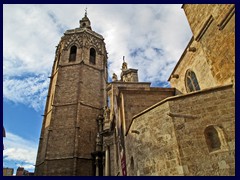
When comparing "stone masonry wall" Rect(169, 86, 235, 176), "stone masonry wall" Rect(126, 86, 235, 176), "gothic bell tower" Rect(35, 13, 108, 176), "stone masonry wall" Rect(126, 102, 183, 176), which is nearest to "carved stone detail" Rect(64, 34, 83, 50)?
"gothic bell tower" Rect(35, 13, 108, 176)

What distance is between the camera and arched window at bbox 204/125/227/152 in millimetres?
5197

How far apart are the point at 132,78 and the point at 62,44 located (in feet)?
33.3

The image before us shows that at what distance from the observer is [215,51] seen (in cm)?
633

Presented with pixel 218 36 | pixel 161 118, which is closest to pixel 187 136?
pixel 161 118

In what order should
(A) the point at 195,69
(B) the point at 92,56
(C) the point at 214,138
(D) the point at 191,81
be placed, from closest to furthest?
(C) the point at 214,138 → (A) the point at 195,69 → (D) the point at 191,81 → (B) the point at 92,56

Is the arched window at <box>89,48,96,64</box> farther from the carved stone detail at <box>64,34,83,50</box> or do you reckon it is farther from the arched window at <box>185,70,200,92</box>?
the arched window at <box>185,70,200,92</box>

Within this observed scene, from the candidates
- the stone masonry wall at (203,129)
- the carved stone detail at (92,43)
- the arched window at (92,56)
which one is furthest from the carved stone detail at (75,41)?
the stone masonry wall at (203,129)

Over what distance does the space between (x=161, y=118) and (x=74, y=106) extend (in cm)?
1287

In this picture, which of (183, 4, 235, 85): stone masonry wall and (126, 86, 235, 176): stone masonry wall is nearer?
(126, 86, 235, 176): stone masonry wall

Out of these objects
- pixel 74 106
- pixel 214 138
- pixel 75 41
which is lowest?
pixel 214 138

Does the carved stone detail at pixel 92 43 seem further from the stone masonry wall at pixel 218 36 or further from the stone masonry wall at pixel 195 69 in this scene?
the stone masonry wall at pixel 218 36

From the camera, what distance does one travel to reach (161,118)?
20.4 ft

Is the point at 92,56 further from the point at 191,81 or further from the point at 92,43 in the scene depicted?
the point at 191,81

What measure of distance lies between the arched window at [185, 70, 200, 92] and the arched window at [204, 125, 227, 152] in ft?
16.1
